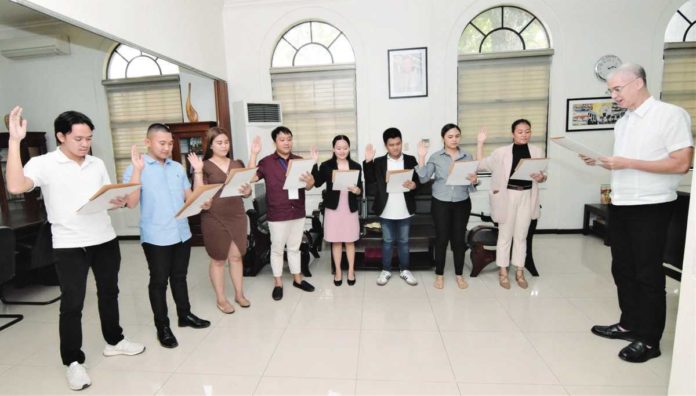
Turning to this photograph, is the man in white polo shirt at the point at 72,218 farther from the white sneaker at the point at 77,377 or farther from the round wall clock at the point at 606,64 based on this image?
the round wall clock at the point at 606,64

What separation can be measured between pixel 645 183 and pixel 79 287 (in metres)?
3.29

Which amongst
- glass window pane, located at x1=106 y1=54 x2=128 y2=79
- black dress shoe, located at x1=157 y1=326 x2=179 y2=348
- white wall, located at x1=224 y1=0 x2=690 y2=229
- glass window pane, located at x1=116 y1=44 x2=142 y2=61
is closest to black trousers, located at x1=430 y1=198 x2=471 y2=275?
white wall, located at x1=224 y1=0 x2=690 y2=229

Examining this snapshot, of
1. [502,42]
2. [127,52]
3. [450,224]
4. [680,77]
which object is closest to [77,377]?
[450,224]

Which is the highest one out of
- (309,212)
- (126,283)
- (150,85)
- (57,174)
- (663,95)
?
(150,85)

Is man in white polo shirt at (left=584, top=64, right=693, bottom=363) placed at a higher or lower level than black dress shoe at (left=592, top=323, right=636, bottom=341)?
higher

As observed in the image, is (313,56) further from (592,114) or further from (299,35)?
(592,114)

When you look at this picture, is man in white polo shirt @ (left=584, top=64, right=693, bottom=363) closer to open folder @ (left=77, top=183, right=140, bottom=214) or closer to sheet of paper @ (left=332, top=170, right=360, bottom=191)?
sheet of paper @ (left=332, top=170, right=360, bottom=191)

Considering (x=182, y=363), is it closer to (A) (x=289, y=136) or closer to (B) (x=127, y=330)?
(B) (x=127, y=330)

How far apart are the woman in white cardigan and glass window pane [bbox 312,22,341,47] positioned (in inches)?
123

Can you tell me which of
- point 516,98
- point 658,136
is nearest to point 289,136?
point 658,136

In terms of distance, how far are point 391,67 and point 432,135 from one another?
1.12 metres

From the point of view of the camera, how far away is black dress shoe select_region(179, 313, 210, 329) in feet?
9.07

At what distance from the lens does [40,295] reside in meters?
3.60

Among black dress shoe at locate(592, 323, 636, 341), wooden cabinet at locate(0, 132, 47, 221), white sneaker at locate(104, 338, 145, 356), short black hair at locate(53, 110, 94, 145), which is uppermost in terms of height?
short black hair at locate(53, 110, 94, 145)
